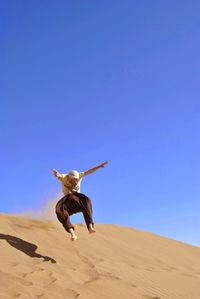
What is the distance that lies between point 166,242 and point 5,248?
→ 262 inches

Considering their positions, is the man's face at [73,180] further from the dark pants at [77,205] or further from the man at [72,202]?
the dark pants at [77,205]

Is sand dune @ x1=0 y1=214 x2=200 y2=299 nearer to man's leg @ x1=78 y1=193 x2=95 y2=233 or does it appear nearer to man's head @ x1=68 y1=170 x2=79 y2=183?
man's leg @ x1=78 y1=193 x2=95 y2=233

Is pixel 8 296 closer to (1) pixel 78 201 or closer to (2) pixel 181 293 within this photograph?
(2) pixel 181 293

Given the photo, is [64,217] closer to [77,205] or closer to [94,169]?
[77,205]

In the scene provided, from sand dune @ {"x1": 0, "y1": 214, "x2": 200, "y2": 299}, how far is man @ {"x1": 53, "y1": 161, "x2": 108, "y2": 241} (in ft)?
2.09

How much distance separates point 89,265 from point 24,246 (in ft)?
4.87

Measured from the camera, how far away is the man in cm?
976

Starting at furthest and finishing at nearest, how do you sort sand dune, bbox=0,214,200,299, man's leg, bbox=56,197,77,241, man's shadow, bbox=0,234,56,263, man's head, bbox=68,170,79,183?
man's head, bbox=68,170,79,183 < man's leg, bbox=56,197,77,241 < man's shadow, bbox=0,234,56,263 < sand dune, bbox=0,214,200,299

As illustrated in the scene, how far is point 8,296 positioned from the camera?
20.8 feet

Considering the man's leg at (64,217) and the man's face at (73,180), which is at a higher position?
the man's face at (73,180)

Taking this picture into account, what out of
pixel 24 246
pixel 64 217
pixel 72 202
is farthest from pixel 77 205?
pixel 24 246

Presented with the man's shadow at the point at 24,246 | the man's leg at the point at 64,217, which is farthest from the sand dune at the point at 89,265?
the man's leg at the point at 64,217

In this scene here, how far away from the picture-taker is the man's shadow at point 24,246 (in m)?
9.04

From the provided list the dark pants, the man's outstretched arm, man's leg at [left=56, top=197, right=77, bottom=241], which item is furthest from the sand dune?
the man's outstretched arm
